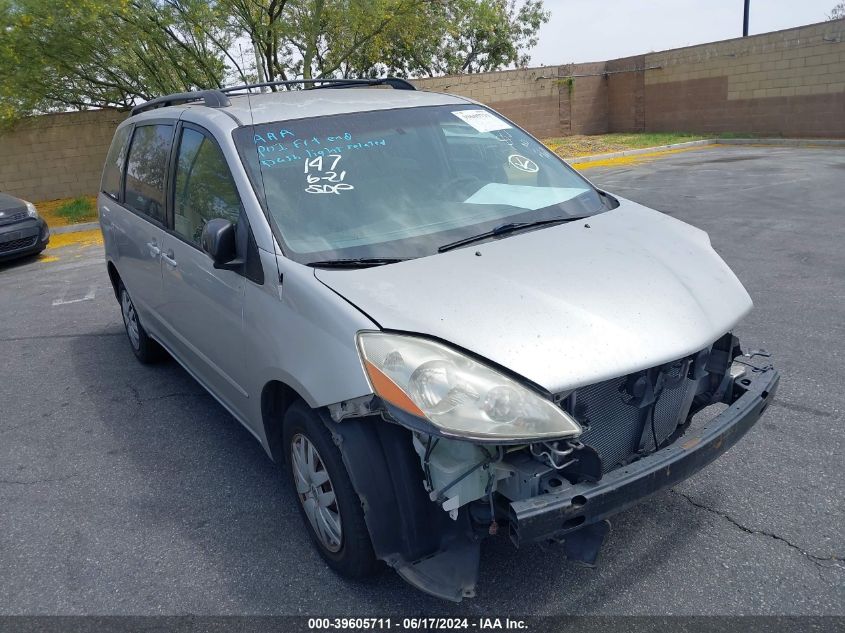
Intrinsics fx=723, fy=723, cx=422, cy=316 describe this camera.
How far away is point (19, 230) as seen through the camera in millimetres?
10391

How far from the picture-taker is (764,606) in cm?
257

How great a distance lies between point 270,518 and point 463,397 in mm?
1550

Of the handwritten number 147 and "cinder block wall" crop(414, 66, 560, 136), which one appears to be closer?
the handwritten number 147

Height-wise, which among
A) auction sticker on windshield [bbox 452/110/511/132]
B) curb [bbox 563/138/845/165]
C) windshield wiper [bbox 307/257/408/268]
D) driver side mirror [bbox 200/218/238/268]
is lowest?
curb [bbox 563/138/845/165]

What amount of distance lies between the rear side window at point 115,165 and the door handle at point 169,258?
1418mm

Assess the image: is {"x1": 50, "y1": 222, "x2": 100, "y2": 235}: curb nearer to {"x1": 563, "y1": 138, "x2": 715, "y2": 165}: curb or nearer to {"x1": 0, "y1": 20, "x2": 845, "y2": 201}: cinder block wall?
{"x1": 0, "y1": 20, "x2": 845, "y2": 201}: cinder block wall

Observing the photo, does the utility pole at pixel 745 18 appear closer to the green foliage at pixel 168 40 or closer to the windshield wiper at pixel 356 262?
the green foliage at pixel 168 40

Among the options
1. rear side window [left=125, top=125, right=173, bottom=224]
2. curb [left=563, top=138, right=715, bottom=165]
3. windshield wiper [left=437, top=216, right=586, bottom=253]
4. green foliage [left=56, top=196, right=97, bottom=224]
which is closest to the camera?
windshield wiper [left=437, top=216, right=586, bottom=253]

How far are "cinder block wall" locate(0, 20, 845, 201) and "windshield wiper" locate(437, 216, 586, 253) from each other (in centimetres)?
1622

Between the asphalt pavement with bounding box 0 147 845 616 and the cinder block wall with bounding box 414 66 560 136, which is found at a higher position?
the cinder block wall with bounding box 414 66 560 136

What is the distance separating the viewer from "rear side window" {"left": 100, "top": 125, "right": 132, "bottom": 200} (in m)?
5.23

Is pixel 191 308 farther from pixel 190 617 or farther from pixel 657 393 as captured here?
pixel 657 393

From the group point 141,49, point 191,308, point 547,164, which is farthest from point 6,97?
point 547,164

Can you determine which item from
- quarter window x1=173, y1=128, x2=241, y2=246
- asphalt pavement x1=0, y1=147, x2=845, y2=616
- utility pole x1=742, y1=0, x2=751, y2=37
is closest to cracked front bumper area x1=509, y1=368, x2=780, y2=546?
asphalt pavement x1=0, y1=147, x2=845, y2=616
